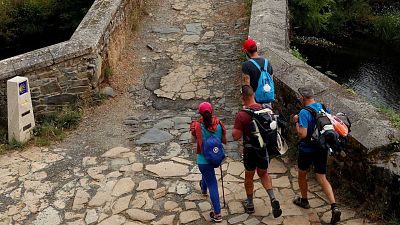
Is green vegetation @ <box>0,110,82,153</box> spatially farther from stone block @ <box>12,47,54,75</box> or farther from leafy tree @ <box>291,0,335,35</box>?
leafy tree @ <box>291,0,335,35</box>

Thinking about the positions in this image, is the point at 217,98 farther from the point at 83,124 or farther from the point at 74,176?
the point at 74,176

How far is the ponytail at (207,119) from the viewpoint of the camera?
5461 mm

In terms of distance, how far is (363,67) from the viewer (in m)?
13.3

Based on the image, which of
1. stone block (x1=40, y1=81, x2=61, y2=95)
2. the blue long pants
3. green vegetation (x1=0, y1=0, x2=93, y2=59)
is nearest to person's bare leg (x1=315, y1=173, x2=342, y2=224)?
the blue long pants

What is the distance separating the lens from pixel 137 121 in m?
8.31

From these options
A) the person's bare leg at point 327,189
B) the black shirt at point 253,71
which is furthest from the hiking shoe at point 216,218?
the black shirt at point 253,71

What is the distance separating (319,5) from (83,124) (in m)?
6.62

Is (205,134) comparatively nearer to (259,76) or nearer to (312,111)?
(312,111)

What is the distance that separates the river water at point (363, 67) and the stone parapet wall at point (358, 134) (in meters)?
4.57

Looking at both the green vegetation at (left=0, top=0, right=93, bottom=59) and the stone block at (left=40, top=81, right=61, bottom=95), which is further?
the green vegetation at (left=0, top=0, right=93, bottom=59)

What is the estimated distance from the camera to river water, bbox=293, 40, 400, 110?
39.1 ft

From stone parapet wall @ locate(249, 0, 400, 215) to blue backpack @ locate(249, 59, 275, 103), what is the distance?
0.61 meters

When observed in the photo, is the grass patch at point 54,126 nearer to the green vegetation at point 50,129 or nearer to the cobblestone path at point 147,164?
the green vegetation at point 50,129

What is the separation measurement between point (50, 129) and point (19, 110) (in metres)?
0.59
